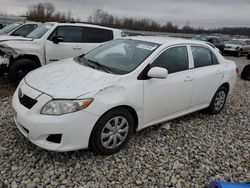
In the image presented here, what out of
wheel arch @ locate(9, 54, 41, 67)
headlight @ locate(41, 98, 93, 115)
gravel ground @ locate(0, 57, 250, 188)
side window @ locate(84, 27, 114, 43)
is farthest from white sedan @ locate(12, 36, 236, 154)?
side window @ locate(84, 27, 114, 43)

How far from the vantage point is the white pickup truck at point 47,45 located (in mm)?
5898

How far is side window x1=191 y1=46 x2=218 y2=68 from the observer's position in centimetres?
443

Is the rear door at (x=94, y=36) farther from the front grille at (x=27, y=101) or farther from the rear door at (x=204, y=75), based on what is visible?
the front grille at (x=27, y=101)

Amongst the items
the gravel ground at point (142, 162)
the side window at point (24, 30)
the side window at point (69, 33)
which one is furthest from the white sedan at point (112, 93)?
the side window at point (24, 30)

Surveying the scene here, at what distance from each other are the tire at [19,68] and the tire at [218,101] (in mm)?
4347

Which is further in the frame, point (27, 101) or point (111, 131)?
point (111, 131)

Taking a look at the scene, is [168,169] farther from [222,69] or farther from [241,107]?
[241,107]

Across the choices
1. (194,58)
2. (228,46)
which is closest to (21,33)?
(194,58)

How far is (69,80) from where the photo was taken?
127 inches

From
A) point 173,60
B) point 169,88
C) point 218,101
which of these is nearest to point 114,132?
point 169,88

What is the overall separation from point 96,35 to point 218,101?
4.07 meters

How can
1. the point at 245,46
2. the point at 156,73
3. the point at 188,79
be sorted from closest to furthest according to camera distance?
the point at 156,73, the point at 188,79, the point at 245,46

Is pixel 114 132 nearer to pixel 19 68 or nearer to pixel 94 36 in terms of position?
pixel 19 68

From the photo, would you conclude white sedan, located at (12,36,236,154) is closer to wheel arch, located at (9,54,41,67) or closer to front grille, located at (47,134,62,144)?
front grille, located at (47,134,62,144)
